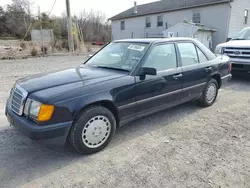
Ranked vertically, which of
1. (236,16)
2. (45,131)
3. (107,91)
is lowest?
(45,131)

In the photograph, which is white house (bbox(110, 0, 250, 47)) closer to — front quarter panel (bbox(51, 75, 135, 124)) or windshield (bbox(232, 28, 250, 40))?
windshield (bbox(232, 28, 250, 40))

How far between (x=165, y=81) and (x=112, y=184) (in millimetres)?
1930

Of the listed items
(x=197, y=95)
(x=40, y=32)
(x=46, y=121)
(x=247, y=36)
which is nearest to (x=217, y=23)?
(x=247, y=36)

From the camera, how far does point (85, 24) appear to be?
3862cm

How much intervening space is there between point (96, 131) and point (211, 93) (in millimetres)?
3001

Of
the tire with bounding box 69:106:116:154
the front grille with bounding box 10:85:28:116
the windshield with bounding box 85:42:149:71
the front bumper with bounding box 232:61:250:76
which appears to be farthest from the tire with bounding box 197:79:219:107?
the front grille with bounding box 10:85:28:116

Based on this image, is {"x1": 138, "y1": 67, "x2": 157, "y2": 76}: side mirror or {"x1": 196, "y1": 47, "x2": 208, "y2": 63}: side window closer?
{"x1": 138, "y1": 67, "x2": 157, "y2": 76}: side mirror

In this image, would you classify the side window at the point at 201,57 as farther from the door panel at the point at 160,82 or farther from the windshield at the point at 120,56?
the windshield at the point at 120,56

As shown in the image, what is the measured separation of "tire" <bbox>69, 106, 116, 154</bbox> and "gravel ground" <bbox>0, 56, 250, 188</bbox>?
13 centimetres

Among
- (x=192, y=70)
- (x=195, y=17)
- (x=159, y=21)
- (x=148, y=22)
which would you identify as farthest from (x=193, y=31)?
(x=192, y=70)

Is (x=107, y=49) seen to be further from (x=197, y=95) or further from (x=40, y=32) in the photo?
(x=40, y=32)

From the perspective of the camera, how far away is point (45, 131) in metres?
2.50

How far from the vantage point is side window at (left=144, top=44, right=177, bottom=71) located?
3520 mm

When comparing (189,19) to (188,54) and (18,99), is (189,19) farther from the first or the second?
(18,99)
